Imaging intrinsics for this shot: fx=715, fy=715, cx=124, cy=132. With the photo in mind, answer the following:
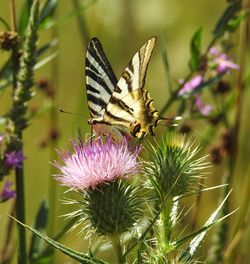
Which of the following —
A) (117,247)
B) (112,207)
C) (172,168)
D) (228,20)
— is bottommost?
(117,247)

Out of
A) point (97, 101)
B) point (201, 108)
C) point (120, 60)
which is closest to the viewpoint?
point (97, 101)

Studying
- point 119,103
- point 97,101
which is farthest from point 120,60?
point 119,103

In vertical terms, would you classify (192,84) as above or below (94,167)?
above

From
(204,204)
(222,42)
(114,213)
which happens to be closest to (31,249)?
(114,213)

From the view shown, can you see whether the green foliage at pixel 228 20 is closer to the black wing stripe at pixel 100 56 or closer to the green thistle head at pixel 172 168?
the black wing stripe at pixel 100 56

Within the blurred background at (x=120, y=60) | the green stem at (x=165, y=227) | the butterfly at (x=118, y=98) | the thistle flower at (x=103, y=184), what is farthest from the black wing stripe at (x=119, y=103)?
the blurred background at (x=120, y=60)

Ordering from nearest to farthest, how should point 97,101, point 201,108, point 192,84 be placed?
point 97,101
point 192,84
point 201,108

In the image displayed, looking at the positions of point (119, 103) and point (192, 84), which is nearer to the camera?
point (119, 103)

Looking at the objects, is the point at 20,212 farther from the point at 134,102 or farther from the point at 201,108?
the point at 201,108
